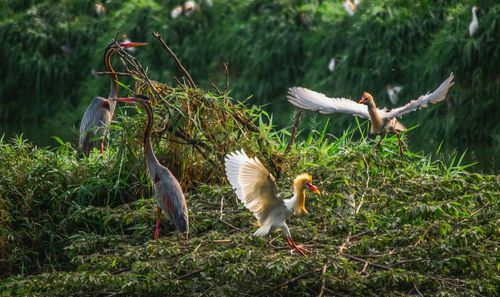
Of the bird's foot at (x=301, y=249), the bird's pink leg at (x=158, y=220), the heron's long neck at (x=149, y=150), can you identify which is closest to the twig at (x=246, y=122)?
the heron's long neck at (x=149, y=150)

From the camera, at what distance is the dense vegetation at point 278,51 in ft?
40.7

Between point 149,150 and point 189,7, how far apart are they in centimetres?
945

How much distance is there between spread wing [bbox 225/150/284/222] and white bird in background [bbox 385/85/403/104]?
746 cm

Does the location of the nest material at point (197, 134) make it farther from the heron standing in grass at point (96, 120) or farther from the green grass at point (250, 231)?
the heron standing in grass at point (96, 120)

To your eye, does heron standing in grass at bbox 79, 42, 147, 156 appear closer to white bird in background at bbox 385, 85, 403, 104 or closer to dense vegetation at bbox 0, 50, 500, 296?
dense vegetation at bbox 0, 50, 500, 296

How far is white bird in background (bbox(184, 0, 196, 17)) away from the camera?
50.6 ft

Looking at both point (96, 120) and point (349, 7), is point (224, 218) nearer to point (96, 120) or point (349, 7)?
point (96, 120)

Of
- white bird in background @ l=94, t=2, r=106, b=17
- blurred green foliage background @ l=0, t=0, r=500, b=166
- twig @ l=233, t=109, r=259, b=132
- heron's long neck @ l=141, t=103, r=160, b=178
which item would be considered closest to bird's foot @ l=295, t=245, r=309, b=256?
heron's long neck @ l=141, t=103, r=160, b=178

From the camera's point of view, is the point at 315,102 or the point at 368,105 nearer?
the point at 315,102

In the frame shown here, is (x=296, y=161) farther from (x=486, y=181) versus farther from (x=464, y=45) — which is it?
(x=464, y=45)

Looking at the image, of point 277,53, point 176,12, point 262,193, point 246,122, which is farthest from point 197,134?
point 176,12

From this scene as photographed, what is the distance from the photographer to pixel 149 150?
20.3 feet

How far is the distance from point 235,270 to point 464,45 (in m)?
8.07

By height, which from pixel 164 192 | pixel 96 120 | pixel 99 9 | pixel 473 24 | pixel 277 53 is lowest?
pixel 99 9
